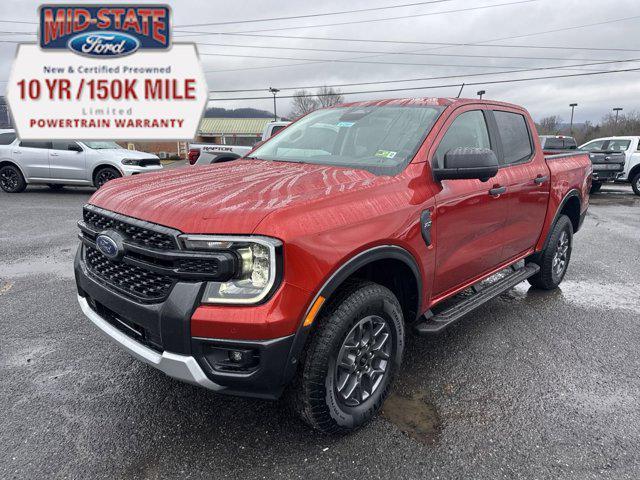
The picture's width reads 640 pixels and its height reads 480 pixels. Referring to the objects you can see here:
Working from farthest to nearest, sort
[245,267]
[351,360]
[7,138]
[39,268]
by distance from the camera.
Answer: [7,138] → [39,268] → [351,360] → [245,267]

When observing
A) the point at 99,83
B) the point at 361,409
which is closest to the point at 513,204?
the point at 361,409

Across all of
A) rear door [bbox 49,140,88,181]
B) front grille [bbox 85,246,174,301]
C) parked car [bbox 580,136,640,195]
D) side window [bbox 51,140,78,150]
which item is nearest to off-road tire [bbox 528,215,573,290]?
front grille [bbox 85,246,174,301]

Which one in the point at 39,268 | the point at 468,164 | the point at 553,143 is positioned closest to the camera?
the point at 468,164

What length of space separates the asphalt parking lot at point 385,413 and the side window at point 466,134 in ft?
5.04

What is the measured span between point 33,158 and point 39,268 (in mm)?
8365

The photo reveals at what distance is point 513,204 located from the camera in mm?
3602

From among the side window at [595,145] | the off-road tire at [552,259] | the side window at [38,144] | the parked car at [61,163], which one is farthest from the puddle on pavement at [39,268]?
the side window at [595,145]

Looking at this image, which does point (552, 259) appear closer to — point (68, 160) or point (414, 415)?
point (414, 415)

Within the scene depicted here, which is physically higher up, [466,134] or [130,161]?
[466,134]

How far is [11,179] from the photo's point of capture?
12359mm

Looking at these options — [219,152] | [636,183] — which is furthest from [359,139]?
[636,183]

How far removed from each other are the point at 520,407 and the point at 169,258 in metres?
2.23

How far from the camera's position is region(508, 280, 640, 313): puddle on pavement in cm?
443

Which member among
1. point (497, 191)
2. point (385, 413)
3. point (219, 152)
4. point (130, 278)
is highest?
point (497, 191)
